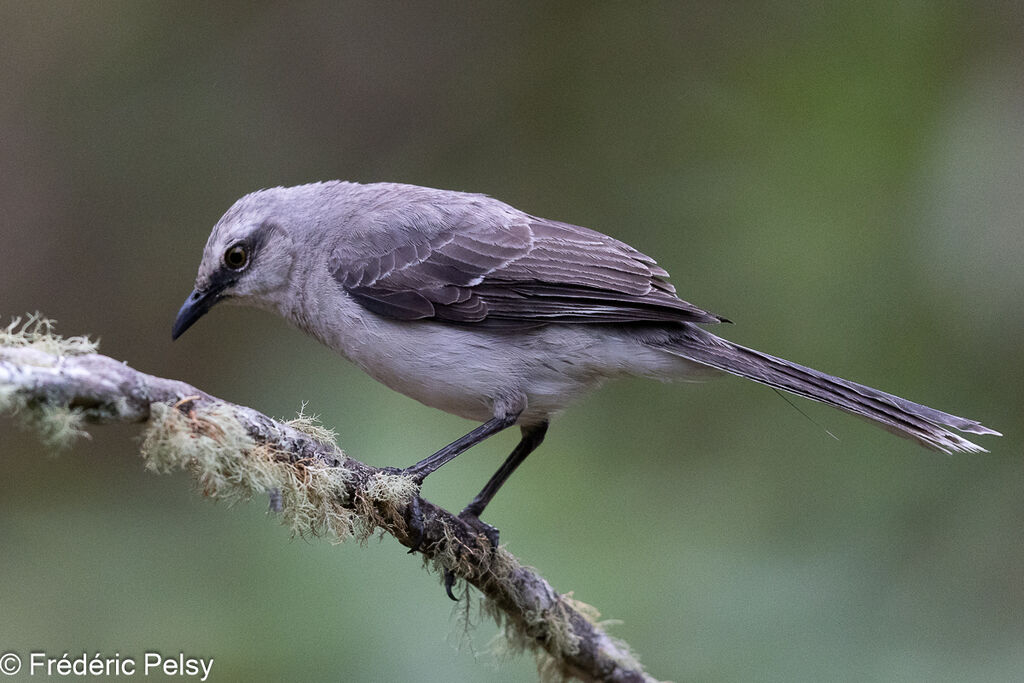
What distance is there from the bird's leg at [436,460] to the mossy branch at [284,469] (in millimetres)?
34

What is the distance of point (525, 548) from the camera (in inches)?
195

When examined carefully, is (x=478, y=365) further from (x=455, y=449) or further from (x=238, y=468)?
(x=238, y=468)

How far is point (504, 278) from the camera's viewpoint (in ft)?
13.8

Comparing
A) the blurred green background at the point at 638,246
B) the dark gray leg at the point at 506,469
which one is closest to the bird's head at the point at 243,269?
the blurred green background at the point at 638,246

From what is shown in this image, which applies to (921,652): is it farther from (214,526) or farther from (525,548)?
(214,526)

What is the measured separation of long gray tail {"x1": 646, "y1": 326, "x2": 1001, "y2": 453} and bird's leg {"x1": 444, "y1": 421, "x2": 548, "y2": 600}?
0.75 m

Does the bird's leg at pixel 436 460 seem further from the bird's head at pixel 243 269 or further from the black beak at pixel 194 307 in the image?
the black beak at pixel 194 307

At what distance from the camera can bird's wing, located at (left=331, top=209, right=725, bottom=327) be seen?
13.5 feet

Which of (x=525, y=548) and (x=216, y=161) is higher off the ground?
(x=216, y=161)

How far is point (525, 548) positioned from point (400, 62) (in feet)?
16.3

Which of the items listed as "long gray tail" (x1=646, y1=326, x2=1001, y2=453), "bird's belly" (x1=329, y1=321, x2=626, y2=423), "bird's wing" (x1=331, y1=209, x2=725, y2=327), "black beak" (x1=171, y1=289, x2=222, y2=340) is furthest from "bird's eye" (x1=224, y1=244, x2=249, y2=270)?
"long gray tail" (x1=646, y1=326, x2=1001, y2=453)

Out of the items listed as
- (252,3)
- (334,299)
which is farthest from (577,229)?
(252,3)

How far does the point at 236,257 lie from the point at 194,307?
1.01ft

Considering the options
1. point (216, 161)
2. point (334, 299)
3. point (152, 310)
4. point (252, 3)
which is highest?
point (252, 3)
